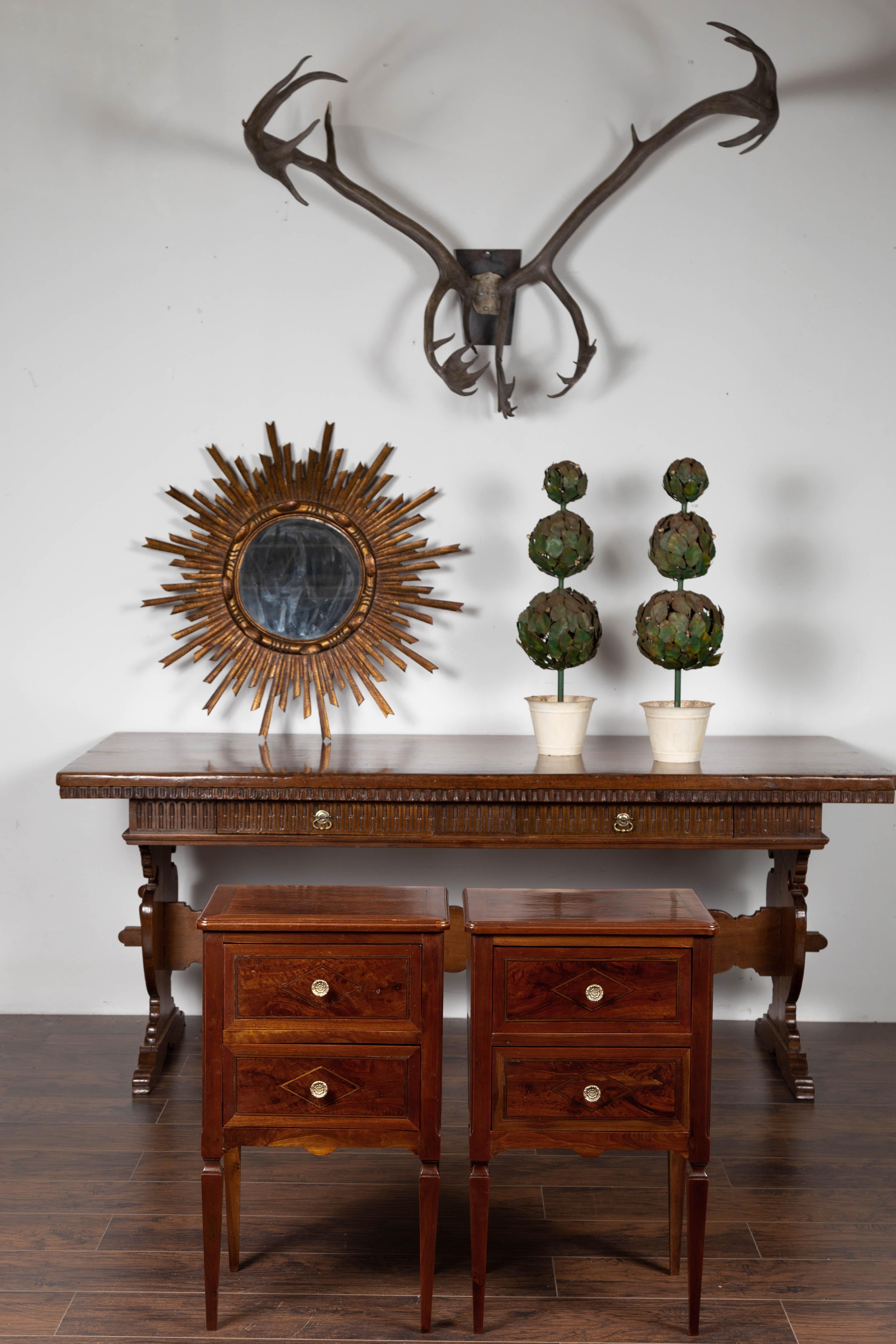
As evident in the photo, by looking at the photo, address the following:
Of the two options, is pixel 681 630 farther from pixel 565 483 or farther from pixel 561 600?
pixel 565 483

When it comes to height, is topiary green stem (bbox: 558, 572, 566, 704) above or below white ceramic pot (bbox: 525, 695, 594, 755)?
above

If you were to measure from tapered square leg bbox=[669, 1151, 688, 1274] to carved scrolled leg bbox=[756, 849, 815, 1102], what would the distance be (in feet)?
2.73

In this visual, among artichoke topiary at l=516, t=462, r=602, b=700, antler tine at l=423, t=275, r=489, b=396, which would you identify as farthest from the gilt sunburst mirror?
artichoke topiary at l=516, t=462, r=602, b=700

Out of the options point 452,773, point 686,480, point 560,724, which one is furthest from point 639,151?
point 452,773

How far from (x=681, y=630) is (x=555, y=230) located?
1.28 metres

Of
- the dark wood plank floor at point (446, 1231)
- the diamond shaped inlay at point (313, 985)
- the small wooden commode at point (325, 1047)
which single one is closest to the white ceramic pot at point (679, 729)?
the dark wood plank floor at point (446, 1231)

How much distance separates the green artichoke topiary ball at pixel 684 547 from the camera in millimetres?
2820

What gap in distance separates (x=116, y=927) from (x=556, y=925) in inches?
75.7

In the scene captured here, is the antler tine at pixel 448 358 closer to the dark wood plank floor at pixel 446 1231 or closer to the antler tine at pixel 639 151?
the antler tine at pixel 639 151

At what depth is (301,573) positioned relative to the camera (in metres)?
3.19

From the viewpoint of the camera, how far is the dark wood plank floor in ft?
6.32

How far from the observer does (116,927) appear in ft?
10.8

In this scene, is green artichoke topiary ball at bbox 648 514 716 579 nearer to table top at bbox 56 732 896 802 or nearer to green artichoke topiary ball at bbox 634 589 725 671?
green artichoke topiary ball at bbox 634 589 725 671

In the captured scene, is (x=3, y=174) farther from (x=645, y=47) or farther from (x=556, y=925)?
(x=556, y=925)
